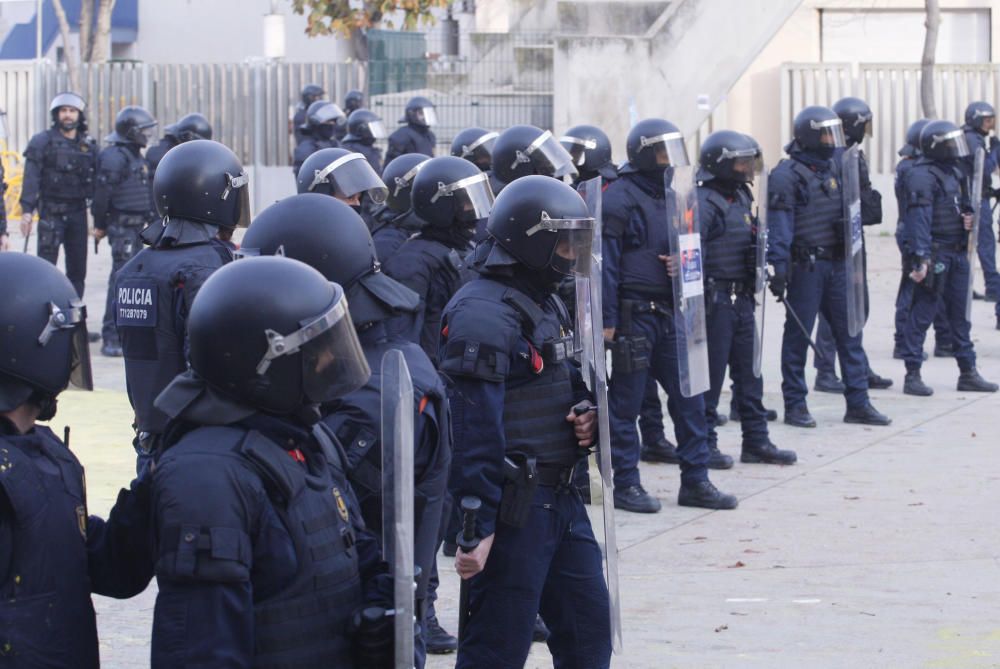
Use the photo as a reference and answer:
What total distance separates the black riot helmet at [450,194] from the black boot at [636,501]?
2236 mm

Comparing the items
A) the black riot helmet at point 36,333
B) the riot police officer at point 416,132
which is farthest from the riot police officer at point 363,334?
the riot police officer at point 416,132

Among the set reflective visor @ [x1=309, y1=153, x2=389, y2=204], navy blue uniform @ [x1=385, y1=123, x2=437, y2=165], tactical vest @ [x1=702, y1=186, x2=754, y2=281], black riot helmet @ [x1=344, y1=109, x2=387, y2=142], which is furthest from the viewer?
navy blue uniform @ [x1=385, y1=123, x2=437, y2=165]

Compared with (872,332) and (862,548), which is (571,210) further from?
(872,332)

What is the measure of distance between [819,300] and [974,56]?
15.7 metres

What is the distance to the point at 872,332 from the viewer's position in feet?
48.4

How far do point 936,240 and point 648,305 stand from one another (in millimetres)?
4526

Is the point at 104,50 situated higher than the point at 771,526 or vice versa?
the point at 104,50

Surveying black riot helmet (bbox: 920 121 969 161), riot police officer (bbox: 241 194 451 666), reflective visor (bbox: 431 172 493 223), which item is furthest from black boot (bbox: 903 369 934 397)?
riot police officer (bbox: 241 194 451 666)

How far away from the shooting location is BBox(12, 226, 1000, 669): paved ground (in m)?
5.83

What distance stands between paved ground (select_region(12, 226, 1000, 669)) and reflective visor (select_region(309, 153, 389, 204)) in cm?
178

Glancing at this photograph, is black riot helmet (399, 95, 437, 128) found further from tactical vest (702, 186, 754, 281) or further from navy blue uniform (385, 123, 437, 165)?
tactical vest (702, 186, 754, 281)

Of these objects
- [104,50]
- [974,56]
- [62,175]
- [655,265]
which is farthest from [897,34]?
[655,265]

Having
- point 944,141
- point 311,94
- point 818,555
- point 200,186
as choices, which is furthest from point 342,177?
point 311,94

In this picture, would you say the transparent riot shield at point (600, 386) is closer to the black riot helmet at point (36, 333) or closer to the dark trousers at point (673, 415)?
the black riot helmet at point (36, 333)
